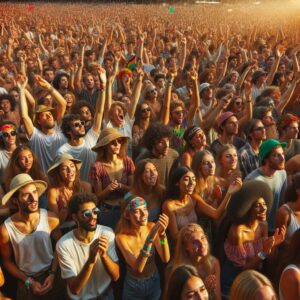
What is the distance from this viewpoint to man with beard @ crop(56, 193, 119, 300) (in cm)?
346

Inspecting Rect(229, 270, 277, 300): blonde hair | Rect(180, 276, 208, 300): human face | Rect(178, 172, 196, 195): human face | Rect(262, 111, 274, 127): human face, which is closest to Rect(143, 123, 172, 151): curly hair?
Rect(178, 172, 196, 195): human face

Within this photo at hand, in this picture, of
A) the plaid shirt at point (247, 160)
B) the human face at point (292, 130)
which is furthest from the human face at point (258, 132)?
the human face at point (292, 130)

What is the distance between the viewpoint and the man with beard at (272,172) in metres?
4.64

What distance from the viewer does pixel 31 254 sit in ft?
12.1

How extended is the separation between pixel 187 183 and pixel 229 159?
78cm

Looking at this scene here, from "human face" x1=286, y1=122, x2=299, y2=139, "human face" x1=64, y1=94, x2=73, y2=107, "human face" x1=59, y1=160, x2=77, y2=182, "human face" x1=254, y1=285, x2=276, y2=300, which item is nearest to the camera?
"human face" x1=254, y1=285, x2=276, y2=300

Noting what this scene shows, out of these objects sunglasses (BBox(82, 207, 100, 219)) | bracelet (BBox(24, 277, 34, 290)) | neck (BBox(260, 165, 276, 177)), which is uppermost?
sunglasses (BBox(82, 207, 100, 219))

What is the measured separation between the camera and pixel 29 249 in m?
3.70

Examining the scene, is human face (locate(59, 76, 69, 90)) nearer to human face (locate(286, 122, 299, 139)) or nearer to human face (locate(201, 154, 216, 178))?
human face (locate(286, 122, 299, 139))

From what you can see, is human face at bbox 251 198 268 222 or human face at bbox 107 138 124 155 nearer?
human face at bbox 251 198 268 222

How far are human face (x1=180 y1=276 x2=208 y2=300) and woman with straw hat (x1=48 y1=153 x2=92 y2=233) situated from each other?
1.62m

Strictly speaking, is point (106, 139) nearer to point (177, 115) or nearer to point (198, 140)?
point (198, 140)

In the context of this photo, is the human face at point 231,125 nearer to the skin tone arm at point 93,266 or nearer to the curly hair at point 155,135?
the curly hair at point 155,135

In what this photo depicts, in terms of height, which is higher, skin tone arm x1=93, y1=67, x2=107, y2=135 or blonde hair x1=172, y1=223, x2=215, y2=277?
skin tone arm x1=93, y1=67, x2=107, y2=135
